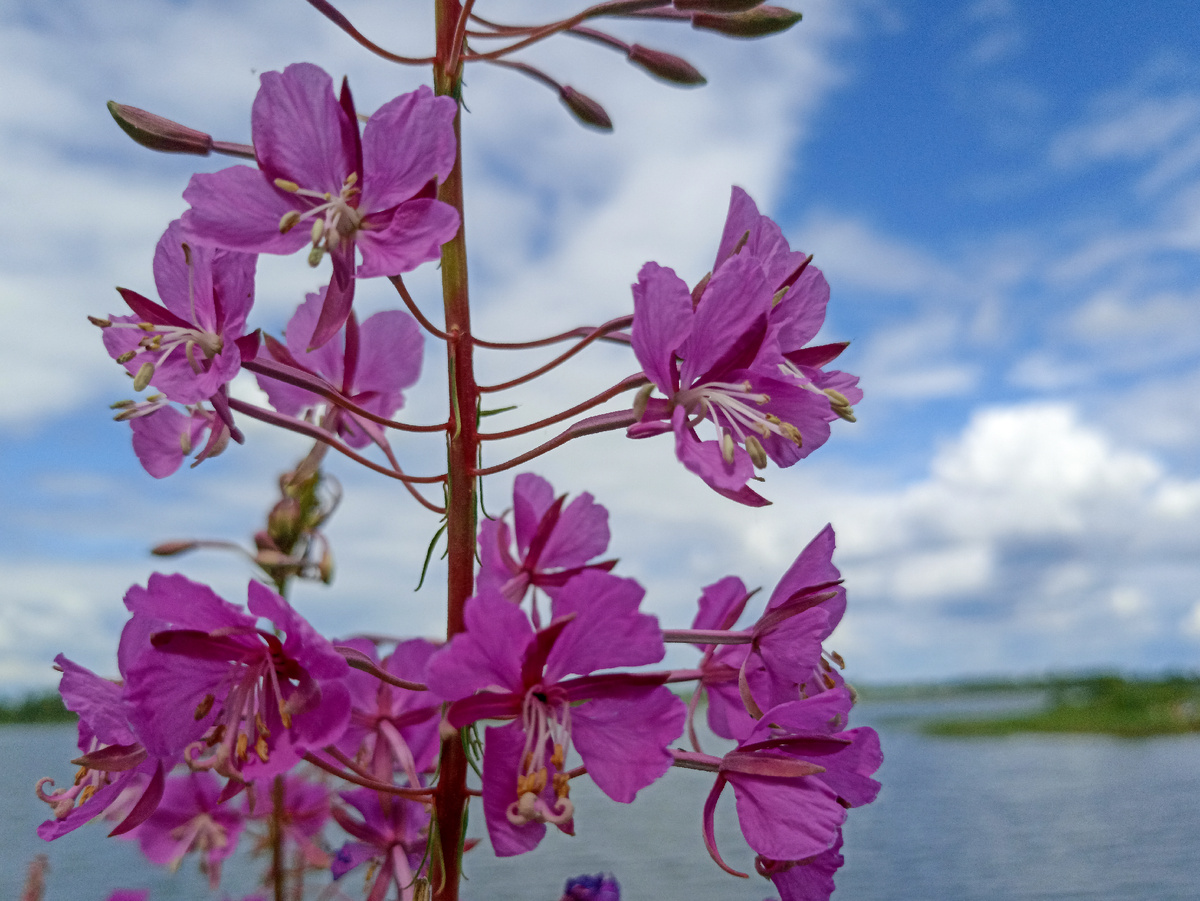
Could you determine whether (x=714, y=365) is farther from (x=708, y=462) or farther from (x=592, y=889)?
(x=592, y=889)

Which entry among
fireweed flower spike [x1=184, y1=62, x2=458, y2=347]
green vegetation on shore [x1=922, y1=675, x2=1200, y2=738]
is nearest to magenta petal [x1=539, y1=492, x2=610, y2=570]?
fireweed flower spike [x1=184, y1=62, x2=458, y2=347]

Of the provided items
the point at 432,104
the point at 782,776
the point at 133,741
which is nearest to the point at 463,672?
the point at 782,776

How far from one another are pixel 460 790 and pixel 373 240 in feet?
3.35

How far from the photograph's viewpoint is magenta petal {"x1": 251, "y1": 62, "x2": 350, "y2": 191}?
161 centimetres

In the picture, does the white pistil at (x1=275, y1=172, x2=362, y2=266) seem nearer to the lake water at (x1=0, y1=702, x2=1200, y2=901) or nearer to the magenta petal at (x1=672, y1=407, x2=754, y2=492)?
the magenta petal at (x1=672, y1=407, x2=754, y2=492)

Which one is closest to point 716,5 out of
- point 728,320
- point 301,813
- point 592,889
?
point 728,320

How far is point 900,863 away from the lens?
7973 millimetres

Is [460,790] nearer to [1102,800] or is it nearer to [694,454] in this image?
[694,454]

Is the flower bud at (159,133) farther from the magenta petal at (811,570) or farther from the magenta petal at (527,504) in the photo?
the magenta petal at (811,570)

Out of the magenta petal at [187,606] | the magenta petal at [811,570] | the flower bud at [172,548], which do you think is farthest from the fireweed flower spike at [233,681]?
the flower bud at [172,548]

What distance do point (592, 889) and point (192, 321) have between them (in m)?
1.51

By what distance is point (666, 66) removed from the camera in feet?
6.81

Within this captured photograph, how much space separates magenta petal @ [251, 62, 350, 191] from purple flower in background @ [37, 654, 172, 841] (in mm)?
995

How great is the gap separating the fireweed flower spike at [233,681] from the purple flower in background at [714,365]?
26.6 inches
